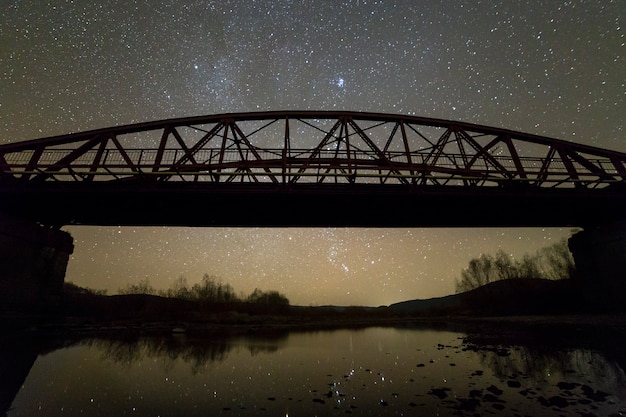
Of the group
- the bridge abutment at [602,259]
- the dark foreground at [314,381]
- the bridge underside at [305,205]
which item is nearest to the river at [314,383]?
the dark foreground at [314,381]

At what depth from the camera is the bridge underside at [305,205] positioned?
63.9ft

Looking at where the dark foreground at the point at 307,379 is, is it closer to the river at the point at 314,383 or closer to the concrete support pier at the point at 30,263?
the river at the point at 314,383

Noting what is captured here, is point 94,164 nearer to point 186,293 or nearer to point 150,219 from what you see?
point 150,219

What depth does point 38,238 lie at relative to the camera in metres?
20.0

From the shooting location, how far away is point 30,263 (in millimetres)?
19359

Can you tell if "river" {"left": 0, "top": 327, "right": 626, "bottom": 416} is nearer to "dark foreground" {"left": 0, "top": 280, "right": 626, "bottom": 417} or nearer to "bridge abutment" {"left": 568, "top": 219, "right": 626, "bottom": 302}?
"dark foreground" {"left": 0, "top": 280, "right": 626, "bottom": 417}

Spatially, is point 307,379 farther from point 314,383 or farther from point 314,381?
point 314,383

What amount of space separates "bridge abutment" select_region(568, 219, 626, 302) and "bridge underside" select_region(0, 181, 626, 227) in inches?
66.4

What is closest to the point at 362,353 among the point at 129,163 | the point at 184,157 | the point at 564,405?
the point at 564,405

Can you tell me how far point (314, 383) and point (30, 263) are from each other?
22840 millimetres

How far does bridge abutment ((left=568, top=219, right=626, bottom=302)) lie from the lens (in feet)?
69.1

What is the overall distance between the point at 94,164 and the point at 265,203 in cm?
1175

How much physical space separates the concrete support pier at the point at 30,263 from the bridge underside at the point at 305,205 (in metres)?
1.87

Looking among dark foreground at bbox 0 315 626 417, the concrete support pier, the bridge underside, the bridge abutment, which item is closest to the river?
dark foreground at bbox 0 315 626 417
